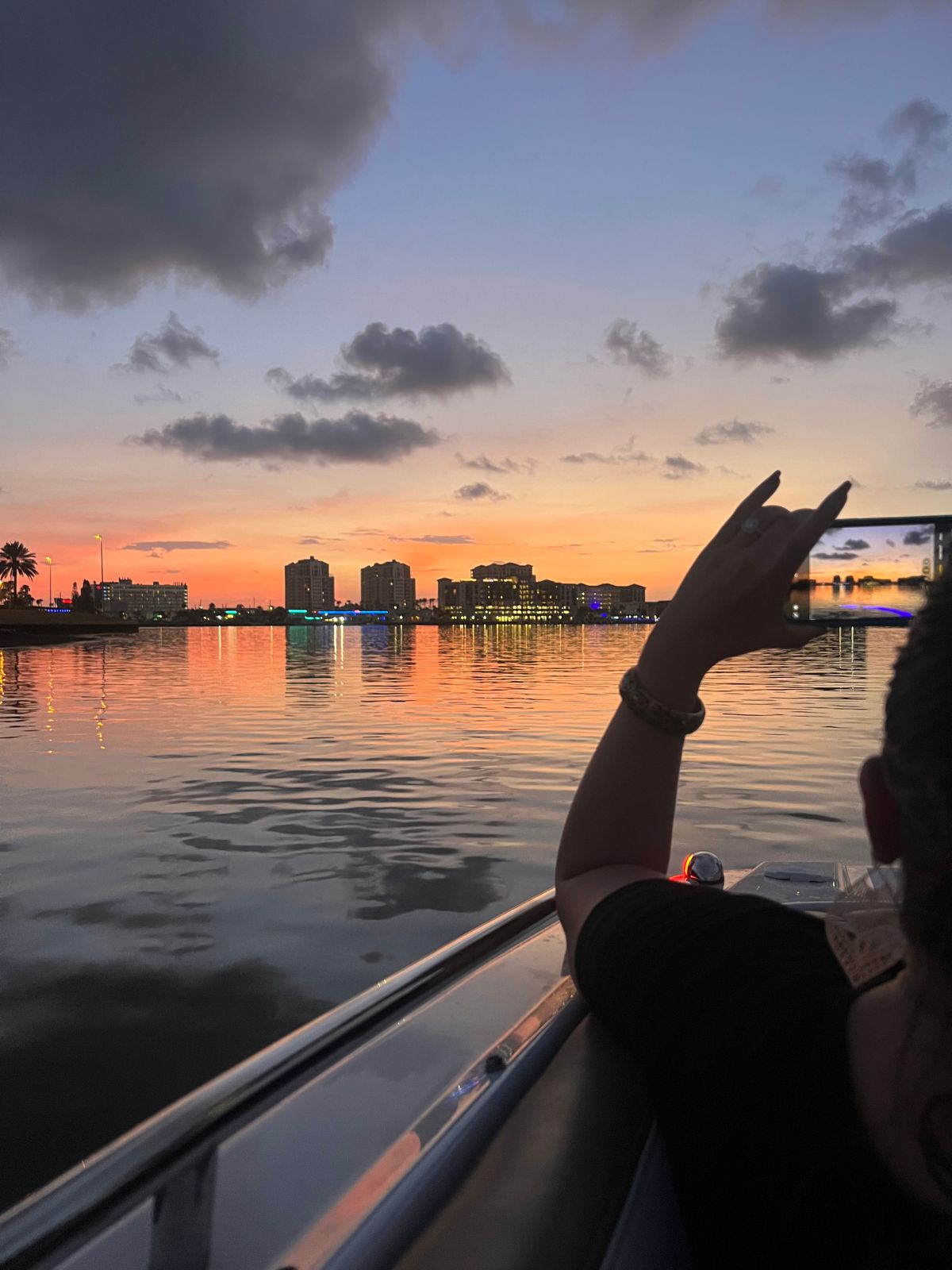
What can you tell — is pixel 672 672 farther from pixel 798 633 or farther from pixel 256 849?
pixel 256 849

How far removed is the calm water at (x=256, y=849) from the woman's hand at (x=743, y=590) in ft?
0.68

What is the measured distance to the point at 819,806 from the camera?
9.67 meters

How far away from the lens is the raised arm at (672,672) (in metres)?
1.18

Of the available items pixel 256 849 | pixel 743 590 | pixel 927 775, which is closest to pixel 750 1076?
pixel 927 775

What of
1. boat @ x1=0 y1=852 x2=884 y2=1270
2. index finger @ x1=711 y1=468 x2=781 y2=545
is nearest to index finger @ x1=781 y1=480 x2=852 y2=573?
index finger @ x1=711 y1=468 x2=781 y2=545

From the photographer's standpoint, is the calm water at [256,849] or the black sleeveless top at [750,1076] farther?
the calm water at [256,849]

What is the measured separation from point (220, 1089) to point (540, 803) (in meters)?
8.46

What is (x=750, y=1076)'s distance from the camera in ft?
3.37

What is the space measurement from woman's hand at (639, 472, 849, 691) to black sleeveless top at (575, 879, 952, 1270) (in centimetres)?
35

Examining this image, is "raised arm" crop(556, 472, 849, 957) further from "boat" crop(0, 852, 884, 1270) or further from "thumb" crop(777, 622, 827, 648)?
"boat" crop(0, 852, 884, 1270)

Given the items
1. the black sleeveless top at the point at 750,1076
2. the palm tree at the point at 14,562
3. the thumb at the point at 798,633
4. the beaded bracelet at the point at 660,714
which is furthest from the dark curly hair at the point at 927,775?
the palm tree at the point at 14,562

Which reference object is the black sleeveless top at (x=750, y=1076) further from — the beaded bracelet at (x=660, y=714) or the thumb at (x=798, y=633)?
the thumb at (x=798, y=633)

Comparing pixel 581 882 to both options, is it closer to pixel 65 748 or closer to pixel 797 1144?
pixel 797 1144

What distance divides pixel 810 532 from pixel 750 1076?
27.5 inches
